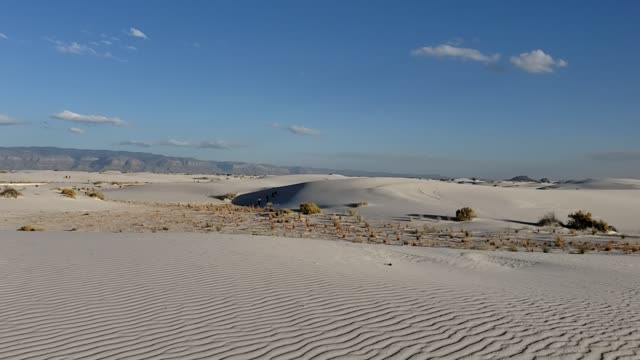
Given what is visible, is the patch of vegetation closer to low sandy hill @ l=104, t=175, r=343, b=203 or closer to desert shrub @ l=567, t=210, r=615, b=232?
desert shrub @ l=567, t=210, r=615, b=232

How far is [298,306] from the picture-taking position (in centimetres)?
750

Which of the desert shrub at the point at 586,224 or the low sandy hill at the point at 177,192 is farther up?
the desert shrub at the point at 586,224

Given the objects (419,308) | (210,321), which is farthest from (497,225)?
(210,321)

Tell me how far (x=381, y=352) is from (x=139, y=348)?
256cm

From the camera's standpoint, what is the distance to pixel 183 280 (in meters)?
9.34

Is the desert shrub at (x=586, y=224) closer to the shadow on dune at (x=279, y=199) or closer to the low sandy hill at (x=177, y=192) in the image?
the shadow on dune at (x=279, y=199)

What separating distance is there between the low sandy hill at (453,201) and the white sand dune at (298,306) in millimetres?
14532

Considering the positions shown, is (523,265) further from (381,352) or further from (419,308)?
(381,352)

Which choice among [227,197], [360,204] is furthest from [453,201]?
[227,197]

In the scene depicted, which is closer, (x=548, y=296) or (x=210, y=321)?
(x=210, y=321)

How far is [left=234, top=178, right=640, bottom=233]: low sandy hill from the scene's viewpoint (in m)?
27.8

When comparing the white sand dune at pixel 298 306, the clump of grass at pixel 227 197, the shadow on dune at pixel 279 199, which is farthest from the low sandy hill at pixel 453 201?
the white sand dune at pixel 298 306

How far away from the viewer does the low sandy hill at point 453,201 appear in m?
27.8

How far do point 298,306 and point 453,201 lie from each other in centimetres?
2734
